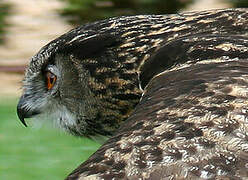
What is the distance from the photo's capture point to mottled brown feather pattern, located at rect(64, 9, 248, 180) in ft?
11.5

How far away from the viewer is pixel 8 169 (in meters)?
6.61

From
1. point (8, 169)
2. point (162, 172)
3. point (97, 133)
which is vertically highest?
point (162, 172)

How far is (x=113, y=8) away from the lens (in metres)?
8.74

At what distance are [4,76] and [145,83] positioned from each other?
4078 millimetres

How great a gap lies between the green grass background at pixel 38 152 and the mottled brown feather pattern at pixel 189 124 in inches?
75.9

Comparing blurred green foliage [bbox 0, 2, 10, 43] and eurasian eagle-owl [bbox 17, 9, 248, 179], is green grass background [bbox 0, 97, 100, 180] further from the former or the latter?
blurred green foliage [bbox 0, 2, 10, 43]

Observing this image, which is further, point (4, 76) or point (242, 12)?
point (4, 76)

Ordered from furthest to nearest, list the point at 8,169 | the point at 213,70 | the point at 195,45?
the point at 8,169 → the point at 195,45 → the point at 213,70

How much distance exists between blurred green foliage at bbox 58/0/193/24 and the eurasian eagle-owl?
2.86 meters

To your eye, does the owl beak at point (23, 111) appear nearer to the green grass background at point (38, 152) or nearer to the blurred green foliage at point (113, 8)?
the green grass background at point (38, 152)

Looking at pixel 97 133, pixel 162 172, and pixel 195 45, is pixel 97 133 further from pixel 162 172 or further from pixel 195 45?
pixel 162 172

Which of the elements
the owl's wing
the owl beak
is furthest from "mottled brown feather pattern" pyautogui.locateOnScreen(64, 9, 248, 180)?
the owl beak

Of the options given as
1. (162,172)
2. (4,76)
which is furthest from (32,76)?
(4,76)

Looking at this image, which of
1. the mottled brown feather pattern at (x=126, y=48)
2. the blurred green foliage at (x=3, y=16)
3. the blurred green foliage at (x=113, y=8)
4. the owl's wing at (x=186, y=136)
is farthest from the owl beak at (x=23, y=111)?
the blurred green foliage at (x=3, y=16)
